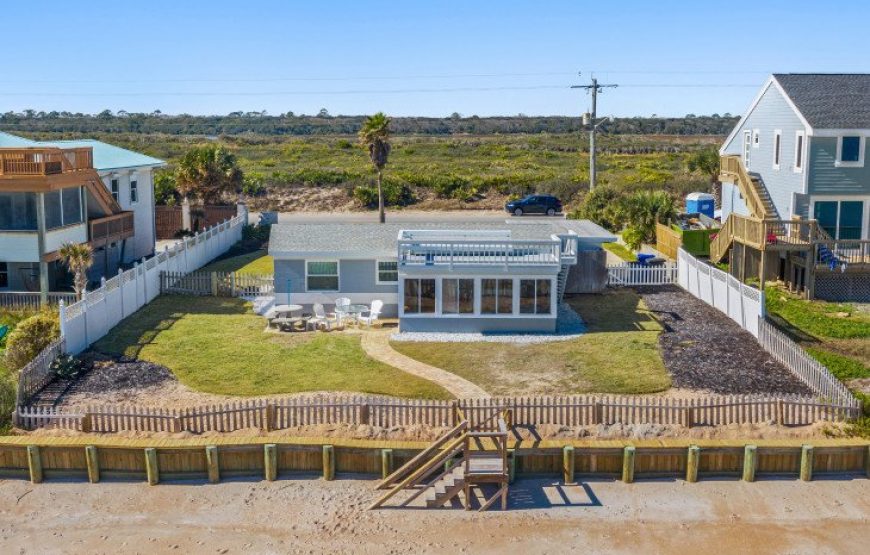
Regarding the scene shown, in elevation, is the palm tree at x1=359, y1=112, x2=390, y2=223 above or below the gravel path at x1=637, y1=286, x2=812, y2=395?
above

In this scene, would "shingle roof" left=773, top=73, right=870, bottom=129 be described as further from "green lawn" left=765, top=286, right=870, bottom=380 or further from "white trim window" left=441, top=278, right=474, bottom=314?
"white trim window" left=441, top=278, right=474, bottom=314

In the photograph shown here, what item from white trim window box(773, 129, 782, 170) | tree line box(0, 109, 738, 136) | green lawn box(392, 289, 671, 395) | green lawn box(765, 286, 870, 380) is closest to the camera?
green lawn box(392, 289, 671, 395)

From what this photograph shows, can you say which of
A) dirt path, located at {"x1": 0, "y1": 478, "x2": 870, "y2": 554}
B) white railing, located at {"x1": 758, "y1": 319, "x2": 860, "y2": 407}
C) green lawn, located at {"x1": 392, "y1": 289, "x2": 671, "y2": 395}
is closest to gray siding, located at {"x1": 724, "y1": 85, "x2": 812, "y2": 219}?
→ green lawn, located at {"x1": 392, "y1": 289, "x2": 671, "y2": 395}

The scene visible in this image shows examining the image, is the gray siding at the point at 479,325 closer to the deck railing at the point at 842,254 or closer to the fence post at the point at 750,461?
the fence post at the point at 750,461

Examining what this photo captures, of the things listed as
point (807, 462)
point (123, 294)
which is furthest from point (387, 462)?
point (123, 294)

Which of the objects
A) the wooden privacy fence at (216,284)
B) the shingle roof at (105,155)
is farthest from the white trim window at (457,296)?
the shingle roof at (105,155)
